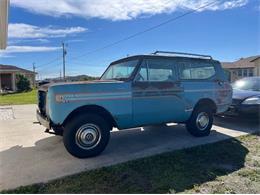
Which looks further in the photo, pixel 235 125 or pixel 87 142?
pixel 235 125

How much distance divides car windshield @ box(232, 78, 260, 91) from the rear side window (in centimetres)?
261

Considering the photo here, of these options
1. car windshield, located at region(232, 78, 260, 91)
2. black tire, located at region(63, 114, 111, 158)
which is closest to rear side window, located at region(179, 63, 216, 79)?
black tire, located at region(63, 114, 111, 158)

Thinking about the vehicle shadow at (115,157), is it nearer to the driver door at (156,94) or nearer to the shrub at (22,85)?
the driver door at (156,94)

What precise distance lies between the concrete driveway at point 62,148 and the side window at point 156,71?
144cm

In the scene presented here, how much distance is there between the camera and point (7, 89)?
33.5 meters

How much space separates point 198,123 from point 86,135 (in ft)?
9.59

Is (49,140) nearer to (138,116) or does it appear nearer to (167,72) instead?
(138,116)

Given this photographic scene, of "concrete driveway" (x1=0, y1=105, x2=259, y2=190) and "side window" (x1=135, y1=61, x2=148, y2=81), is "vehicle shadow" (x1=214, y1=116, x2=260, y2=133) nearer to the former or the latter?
"concrete driveway" (x1=0, y1=105, x2=259, y2=190)

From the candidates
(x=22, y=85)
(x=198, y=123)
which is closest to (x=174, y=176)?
(x=198, y=123)

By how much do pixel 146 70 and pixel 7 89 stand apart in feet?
108

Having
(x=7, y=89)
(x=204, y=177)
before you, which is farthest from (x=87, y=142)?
(x=7, y=89)

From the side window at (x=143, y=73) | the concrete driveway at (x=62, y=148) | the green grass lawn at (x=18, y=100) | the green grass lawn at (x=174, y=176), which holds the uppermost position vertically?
the side window at (x=143, y=73)

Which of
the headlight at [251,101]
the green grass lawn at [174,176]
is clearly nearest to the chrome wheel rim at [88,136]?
the green grass lawn at [174,176]

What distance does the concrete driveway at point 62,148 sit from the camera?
3.88m
